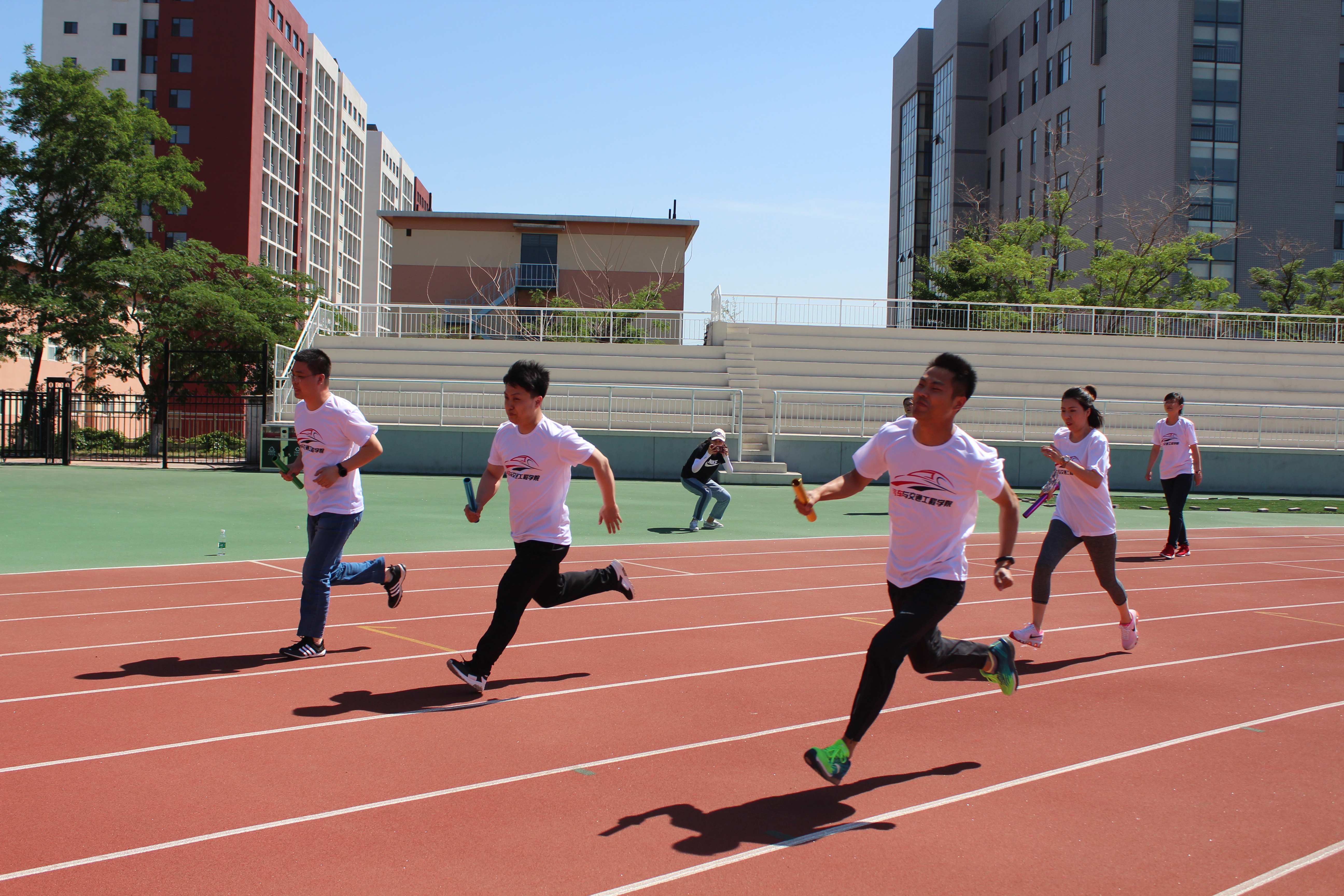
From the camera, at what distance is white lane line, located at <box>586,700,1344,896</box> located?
3670 mm

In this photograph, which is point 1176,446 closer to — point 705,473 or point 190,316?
point 705,473

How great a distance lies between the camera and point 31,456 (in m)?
27.9

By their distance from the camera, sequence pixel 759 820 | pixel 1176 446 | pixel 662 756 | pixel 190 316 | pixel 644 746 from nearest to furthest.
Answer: pixel 759 820, pixel 662 756, pixel 644 746, pixel 1176 446, pixel 190 316

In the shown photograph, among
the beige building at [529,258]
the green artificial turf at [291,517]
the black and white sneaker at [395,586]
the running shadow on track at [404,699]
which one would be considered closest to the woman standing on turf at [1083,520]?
the running shadow on track at [404,699]

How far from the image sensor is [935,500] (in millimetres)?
4672

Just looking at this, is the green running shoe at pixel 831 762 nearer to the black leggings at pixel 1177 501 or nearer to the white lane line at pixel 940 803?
the white lane line at pixel 940 803

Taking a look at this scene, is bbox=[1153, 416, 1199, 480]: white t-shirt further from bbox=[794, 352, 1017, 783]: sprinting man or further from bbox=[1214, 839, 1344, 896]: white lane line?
bbox=[1214, 839, 1344, 896]: white lane line

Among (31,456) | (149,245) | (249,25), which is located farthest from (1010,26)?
(31,456)

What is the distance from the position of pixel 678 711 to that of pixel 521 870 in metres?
2.20

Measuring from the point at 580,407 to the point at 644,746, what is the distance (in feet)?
69.2

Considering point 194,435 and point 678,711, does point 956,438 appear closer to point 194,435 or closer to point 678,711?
point 678,711

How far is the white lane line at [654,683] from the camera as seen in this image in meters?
4.91

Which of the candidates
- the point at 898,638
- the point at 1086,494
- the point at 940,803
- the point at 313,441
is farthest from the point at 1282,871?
the point at 313,441

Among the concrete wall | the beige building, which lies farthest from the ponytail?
the beige building
